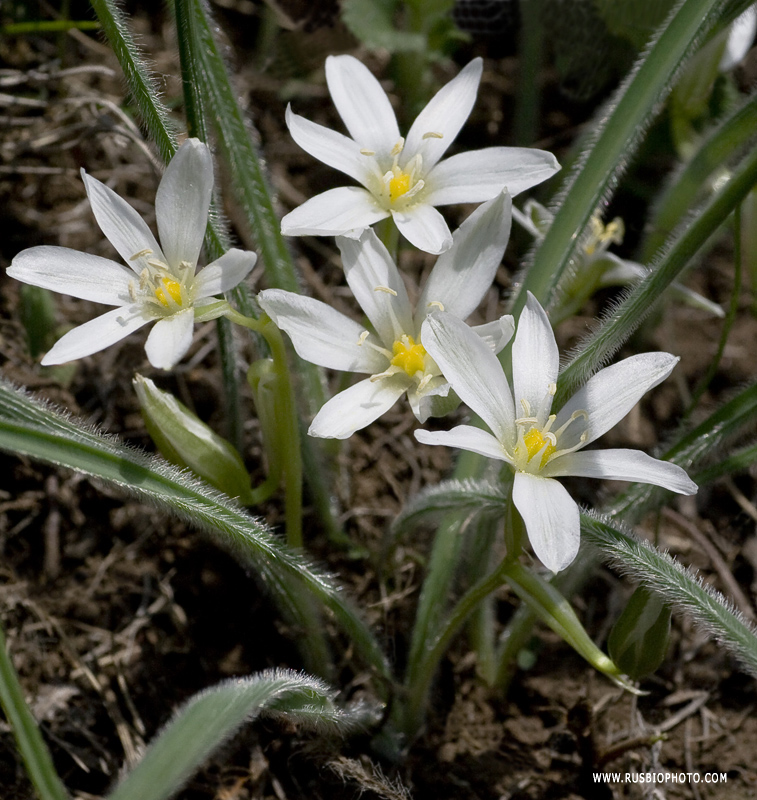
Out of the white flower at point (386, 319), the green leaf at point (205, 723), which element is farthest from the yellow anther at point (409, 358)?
the green leaf at point (205, 723)

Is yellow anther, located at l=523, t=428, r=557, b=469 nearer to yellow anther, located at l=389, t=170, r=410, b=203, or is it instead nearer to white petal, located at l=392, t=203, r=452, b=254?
white petal, located at l=392, t=203, r=452, b=254

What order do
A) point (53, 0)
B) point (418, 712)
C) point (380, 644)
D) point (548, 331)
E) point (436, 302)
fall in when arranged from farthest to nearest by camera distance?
1. point (53, 0)
2. point (380, 644)
3. point (418, 712)
4. point (436, 302)
5. point (548, 331)

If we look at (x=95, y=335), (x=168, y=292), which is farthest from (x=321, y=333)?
(x=95, y=335)

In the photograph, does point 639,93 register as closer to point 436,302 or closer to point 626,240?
point 436,302

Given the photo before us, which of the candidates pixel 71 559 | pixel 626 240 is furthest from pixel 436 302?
pixel 626 240

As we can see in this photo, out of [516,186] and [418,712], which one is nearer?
[516,186]
